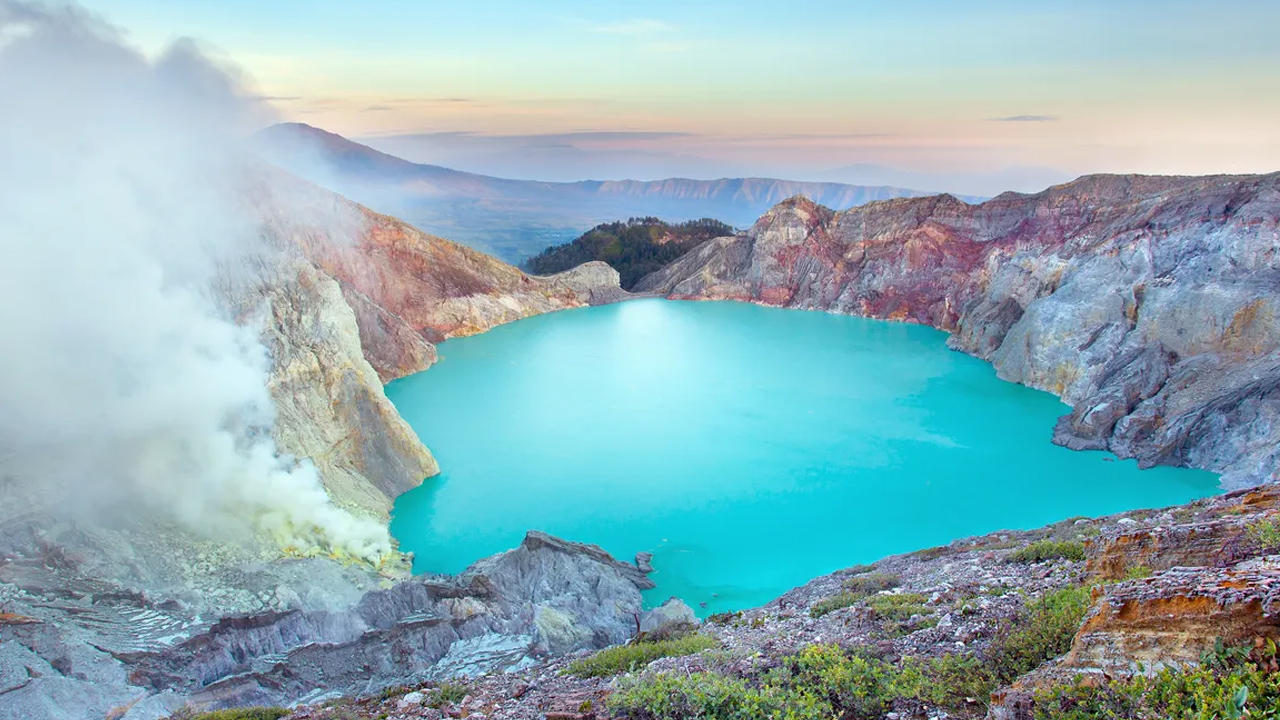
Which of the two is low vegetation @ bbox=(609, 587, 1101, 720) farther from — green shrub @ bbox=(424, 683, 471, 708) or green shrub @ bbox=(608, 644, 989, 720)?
green shrub @ bbox=(424, 683, 471, 708)

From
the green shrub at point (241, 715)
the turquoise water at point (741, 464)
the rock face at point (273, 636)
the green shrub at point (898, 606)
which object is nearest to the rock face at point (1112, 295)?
the turquoise water at point (741, 464)

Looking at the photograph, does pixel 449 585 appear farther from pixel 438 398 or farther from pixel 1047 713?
pixel 438 398

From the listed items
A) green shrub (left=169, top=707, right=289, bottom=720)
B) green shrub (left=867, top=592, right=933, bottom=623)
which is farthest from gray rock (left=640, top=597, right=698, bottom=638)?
green shrub (left=169, top=707, right=289, bottom=720)

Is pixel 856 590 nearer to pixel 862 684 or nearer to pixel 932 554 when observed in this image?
pixel 932 554

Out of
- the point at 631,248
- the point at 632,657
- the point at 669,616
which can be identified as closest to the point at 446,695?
the point at 632,657

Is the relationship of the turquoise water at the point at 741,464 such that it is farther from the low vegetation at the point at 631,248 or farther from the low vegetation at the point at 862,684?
the low vegetation at the point at 631,248

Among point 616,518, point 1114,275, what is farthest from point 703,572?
point 1114,275
